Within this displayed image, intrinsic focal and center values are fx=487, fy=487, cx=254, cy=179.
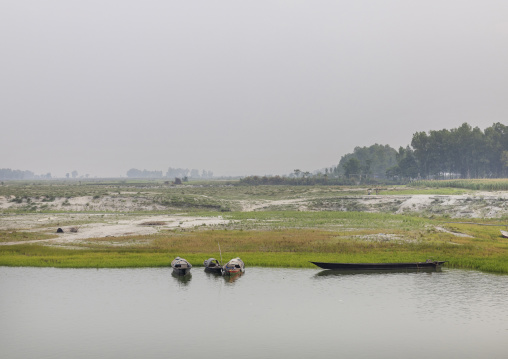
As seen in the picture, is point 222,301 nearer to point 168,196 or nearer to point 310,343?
point 310,343

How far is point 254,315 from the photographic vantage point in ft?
112

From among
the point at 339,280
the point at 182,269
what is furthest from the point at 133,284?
the point at 339,280

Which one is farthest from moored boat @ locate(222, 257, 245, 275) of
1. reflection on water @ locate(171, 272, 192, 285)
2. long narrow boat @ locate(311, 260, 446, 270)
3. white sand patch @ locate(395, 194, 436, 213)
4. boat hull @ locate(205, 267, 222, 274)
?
white sand patch @ locate(395, 194, 436, 213)

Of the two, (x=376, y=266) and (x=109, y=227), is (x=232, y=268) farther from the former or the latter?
(x=109, y=227)

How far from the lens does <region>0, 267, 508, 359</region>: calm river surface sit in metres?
27.9

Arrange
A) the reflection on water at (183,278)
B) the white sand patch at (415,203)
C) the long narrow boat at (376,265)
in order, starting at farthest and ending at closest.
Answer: the white sand patch at (415,203)
the long narrow boat at (376,265)
the reflection on water at (183,278)

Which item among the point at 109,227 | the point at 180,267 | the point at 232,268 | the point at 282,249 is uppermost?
the point at 109,227

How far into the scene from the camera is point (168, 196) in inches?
5389

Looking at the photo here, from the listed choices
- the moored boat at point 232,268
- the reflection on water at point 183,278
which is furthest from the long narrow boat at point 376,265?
the reflection on water at point 183,278

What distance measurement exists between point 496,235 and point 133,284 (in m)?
52.7

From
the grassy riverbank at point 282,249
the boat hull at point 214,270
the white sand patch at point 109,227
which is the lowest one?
the boat hull at point 214,270

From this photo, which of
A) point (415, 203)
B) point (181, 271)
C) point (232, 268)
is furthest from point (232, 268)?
point (415, 203)

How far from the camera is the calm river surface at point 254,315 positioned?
27906 mm

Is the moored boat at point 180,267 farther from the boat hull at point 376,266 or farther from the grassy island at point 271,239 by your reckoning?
the boat hull at point 376,266
